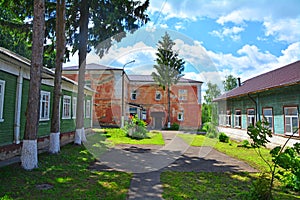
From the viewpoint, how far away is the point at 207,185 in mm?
6023

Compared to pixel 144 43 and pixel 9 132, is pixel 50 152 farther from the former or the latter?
pixel 144 43

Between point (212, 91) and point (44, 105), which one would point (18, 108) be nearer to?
point (44, 105)

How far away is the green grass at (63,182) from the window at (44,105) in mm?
4244

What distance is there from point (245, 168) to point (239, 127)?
1026 cm

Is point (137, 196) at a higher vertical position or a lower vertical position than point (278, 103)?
lower

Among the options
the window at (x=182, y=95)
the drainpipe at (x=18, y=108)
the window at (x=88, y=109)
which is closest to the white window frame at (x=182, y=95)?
the window at (x=182, y=95)

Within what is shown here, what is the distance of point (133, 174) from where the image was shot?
22.8 feet

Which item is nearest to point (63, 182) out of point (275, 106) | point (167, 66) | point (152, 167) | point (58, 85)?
point (152, 167)

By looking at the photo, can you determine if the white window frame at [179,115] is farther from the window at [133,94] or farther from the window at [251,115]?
the window at [251,115]

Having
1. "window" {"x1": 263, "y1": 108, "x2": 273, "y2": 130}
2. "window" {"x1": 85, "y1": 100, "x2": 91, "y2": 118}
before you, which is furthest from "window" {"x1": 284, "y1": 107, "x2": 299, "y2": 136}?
"window" {"x1": 85, "y1": 100, "x2": 91, "y2": 118}

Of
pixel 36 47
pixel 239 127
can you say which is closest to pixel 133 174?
pixel 36 47

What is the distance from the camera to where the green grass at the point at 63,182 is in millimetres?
4926

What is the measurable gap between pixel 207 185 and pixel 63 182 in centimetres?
369

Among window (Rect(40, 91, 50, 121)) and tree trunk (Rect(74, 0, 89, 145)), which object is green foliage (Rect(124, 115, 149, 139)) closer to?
tree trunk (Rect(74, 0, 89, 145))
